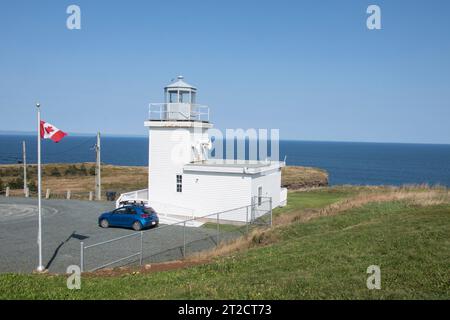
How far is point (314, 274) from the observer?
1073 centimetres

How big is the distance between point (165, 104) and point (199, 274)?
694 inches

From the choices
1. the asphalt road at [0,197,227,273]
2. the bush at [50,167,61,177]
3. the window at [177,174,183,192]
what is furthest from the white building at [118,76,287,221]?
the bush at [50,167,61,177]

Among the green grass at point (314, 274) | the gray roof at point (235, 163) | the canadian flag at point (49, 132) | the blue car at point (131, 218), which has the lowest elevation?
the blue car at point (131, 218)

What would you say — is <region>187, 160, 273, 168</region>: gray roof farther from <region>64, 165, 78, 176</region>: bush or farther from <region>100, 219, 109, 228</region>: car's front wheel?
<region>64, 165, 78, 176</region>: bush

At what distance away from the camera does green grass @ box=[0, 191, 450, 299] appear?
30.5 feet

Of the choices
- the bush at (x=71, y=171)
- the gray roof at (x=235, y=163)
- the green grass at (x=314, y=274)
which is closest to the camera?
the green grass at (x=314, y=274)

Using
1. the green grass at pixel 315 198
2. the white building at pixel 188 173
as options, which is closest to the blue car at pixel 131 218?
the white building at pixel 188 173

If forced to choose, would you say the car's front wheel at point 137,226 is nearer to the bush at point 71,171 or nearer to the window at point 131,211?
the window at point 131,211

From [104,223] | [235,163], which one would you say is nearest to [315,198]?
[235,163]

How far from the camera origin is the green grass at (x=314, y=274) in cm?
929

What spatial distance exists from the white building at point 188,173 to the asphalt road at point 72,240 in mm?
2859
